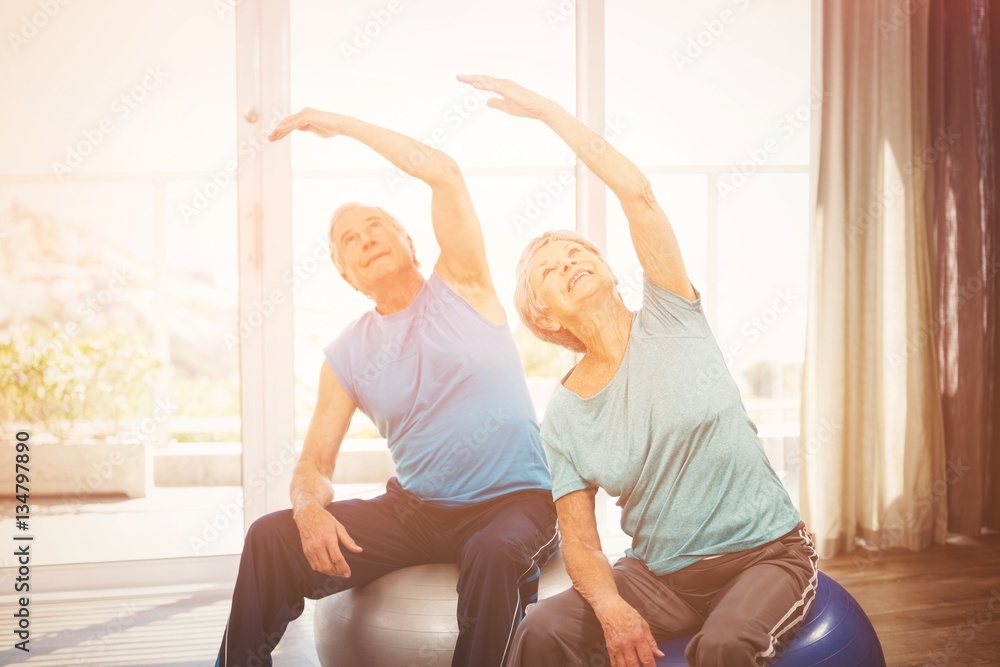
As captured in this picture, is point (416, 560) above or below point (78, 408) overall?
below

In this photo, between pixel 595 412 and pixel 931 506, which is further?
pixel 931 506

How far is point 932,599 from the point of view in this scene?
246 centimetres

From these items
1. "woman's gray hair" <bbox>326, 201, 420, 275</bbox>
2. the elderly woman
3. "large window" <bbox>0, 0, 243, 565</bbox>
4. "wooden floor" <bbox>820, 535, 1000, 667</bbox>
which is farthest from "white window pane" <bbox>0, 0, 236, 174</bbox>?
"wooden floor" <bbox>820, 535, 1000, 667</bbox>

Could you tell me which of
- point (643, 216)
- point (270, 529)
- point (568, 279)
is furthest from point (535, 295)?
point (270, 529)

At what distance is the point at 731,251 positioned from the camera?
10.0ft

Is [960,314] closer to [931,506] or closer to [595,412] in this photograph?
[931,506]

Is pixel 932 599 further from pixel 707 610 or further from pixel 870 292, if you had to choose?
pixel 707 610

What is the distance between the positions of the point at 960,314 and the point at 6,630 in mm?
3355

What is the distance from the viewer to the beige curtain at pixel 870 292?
9.36ft

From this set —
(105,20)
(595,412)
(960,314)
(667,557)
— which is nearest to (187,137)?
(105,20)

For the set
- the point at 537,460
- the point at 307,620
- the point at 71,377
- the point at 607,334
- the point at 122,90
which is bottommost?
the point at 307,620

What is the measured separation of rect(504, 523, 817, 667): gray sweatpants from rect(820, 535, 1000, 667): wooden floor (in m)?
0.93

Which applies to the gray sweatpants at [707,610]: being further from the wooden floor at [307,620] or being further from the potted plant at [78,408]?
the potted plant at [78,408]

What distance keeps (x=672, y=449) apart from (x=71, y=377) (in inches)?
85.5
